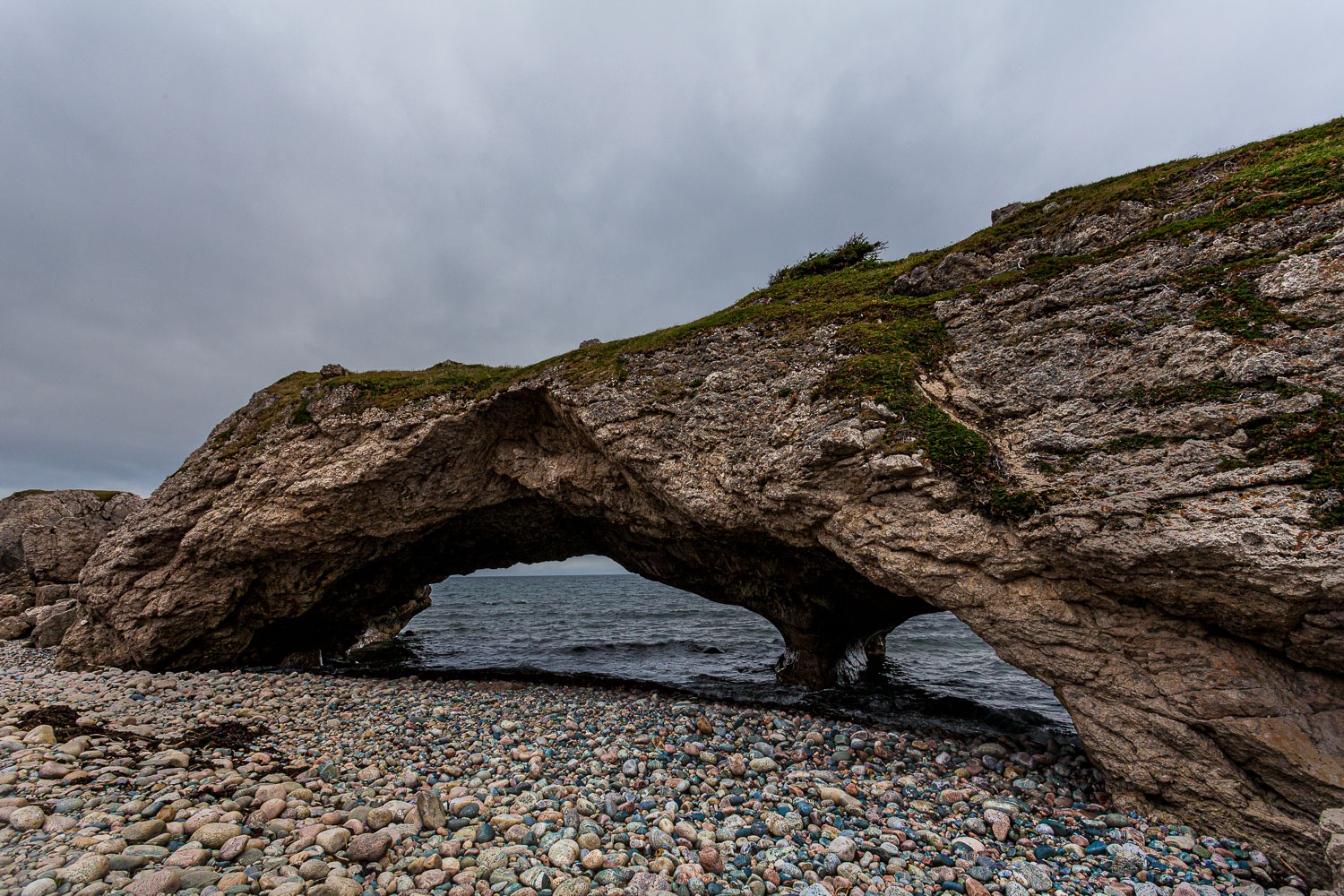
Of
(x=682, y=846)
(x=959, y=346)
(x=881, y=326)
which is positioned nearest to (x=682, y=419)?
(x=881, y=326)

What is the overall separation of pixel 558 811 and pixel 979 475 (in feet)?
28.5

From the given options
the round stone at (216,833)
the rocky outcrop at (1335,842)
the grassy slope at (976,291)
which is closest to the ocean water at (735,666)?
the rocky outcrop at (1335,842)

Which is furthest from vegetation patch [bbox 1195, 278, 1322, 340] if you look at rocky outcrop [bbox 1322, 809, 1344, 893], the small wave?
the small wave

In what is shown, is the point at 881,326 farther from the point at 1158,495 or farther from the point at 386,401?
the point at 386,401

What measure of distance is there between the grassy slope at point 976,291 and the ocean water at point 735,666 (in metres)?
8.12

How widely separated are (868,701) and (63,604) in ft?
104

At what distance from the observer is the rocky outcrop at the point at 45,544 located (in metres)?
23.0

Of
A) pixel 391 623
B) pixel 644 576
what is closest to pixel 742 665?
pixel 644 576

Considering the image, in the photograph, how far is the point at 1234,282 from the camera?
319 inches

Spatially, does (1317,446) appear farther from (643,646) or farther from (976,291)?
(643,646)

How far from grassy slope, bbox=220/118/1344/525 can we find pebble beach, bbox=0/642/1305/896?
463 centimetres

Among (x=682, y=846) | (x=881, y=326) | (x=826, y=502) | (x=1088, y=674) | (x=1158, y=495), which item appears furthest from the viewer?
(x=881, y=326)

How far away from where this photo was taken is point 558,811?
716cm

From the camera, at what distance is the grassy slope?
786 cm
